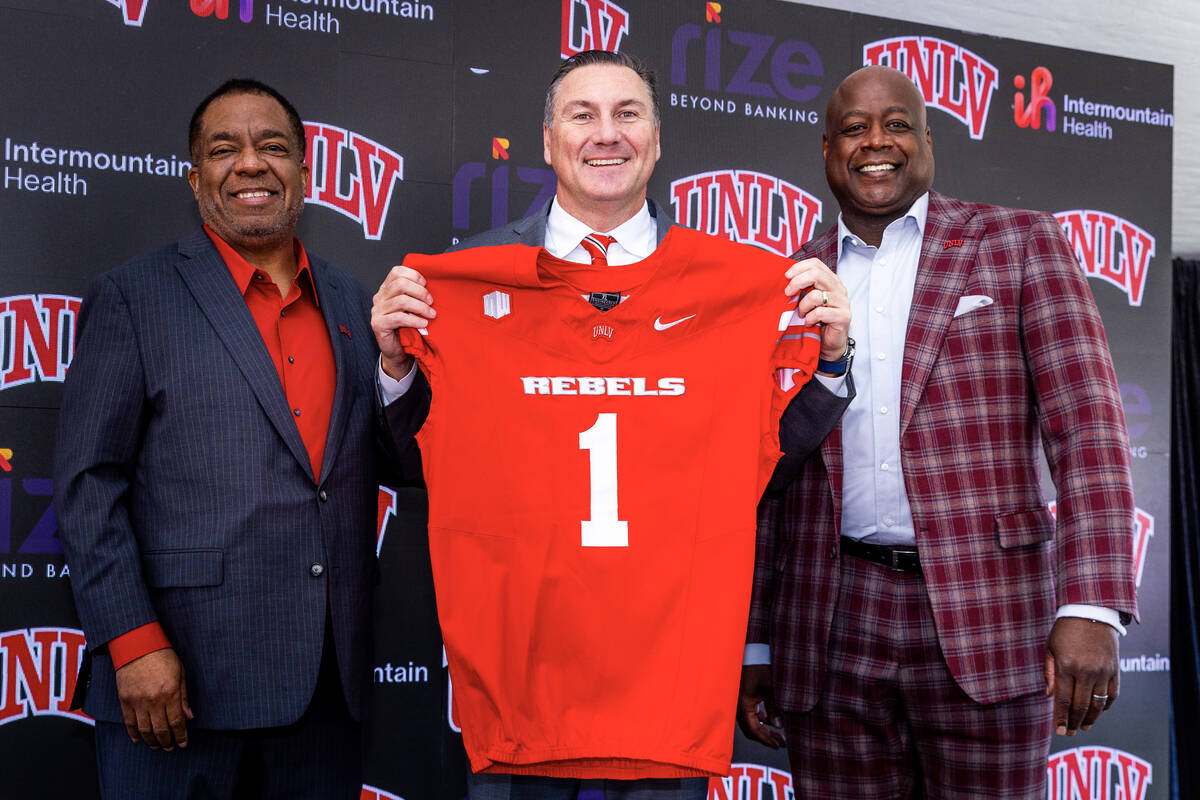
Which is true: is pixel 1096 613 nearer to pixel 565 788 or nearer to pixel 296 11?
pixel 565 788

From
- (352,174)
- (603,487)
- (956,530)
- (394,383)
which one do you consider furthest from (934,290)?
(352,174)

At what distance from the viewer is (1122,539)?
165cm

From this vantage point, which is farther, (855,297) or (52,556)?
(52,556)

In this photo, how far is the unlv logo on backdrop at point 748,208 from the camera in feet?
10.2

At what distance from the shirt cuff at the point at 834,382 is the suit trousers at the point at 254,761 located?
1.04 meters

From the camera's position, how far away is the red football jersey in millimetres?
1479

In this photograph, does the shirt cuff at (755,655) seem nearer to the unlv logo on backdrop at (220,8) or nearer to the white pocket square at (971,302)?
the white pocket square at (971,302)

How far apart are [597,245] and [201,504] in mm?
871

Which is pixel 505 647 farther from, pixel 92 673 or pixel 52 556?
pixel 52 556

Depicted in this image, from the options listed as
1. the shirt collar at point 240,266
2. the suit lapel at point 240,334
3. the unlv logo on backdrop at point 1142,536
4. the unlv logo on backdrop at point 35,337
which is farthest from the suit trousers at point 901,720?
the unlv logo on backdrop at point 35,337

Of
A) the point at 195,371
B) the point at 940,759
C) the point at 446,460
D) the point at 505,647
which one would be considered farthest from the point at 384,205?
the point at 940,759

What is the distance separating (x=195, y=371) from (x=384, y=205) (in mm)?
1203

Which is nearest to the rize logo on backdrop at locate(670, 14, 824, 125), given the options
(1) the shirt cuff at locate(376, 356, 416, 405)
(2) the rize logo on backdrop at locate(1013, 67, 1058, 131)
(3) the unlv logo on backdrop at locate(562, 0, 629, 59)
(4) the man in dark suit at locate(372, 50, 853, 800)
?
(3) the unlv logo on backdrop at locate(562, 0, 629, 59)

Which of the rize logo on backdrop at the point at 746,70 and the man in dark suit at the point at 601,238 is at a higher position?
the rize logo on backdrop at the point at 746,70
